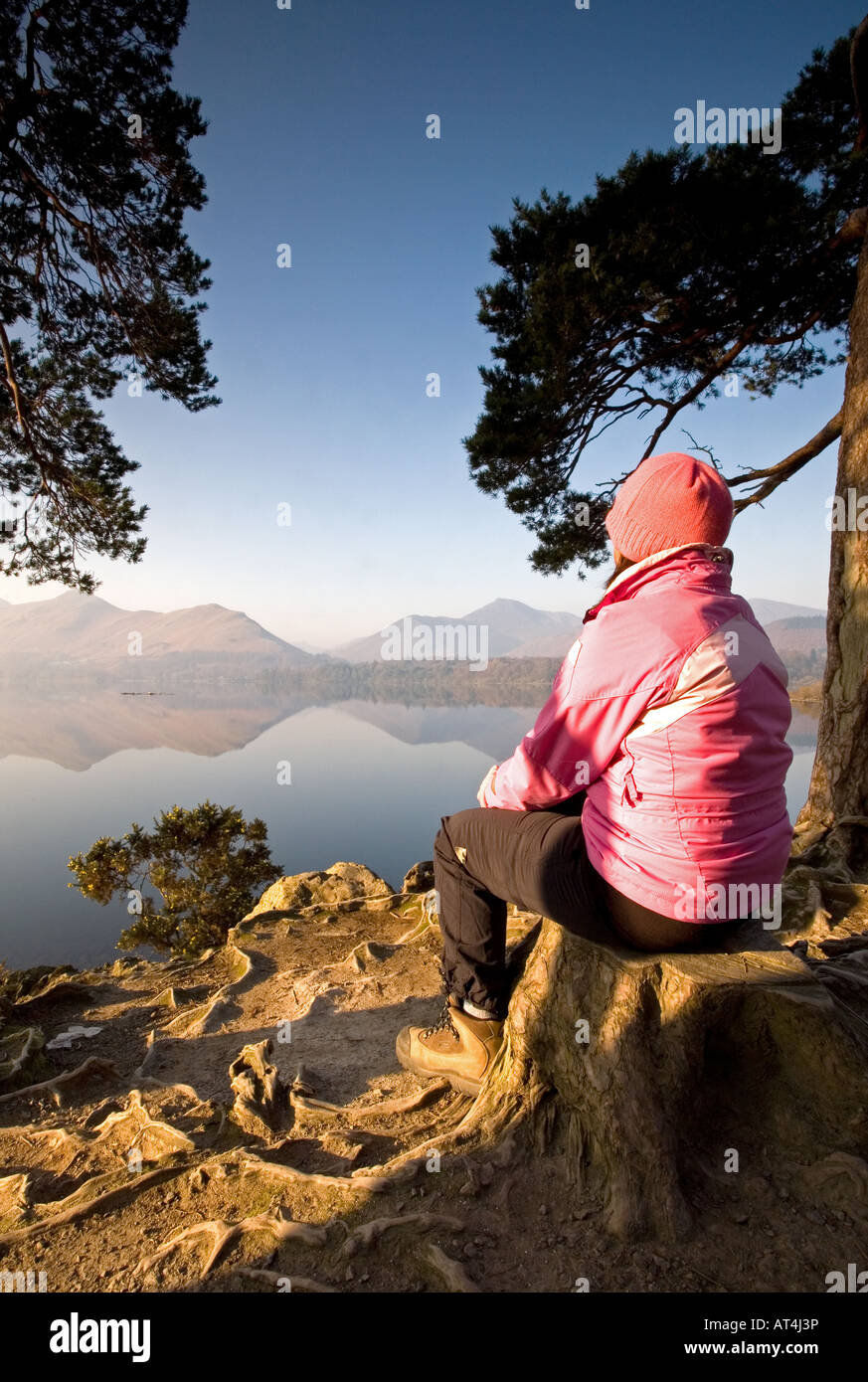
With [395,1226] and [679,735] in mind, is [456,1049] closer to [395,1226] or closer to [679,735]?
[395,1226]

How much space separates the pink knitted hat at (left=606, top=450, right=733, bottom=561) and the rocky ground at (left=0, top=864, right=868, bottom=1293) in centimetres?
163

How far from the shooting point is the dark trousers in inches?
69.7

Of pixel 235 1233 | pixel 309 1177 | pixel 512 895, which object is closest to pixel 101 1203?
pixel 235 1233

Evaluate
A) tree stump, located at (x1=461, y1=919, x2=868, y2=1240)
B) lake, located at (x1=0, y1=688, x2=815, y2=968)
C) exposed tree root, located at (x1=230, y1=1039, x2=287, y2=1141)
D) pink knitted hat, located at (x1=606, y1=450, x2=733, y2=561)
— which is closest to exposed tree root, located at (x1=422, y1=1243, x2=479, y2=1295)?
tree stump, located at (x1=461, y1=919, x2=868, y2=1240)

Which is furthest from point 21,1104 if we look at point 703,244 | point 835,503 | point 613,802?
point 703,244

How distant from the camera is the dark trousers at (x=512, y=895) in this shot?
5.81 feet

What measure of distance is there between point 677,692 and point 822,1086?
1189 mm

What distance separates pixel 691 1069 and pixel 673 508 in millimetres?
1498

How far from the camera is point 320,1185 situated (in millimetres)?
1887

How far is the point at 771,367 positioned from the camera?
6898 millimetres

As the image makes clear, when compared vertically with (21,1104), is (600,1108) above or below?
above

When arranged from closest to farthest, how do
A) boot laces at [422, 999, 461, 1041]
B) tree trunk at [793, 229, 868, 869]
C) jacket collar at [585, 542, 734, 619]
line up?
jacket collar at [585, 542, 734, 619], boot laces at [422, 999, 461, 1041], tree trunk at [793, 229, 868, 869]

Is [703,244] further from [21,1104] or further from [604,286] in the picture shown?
[21,1104]

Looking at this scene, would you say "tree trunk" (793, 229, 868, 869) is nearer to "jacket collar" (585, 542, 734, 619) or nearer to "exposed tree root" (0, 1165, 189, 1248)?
"jacket collar" (585, 542, 734, 619)
